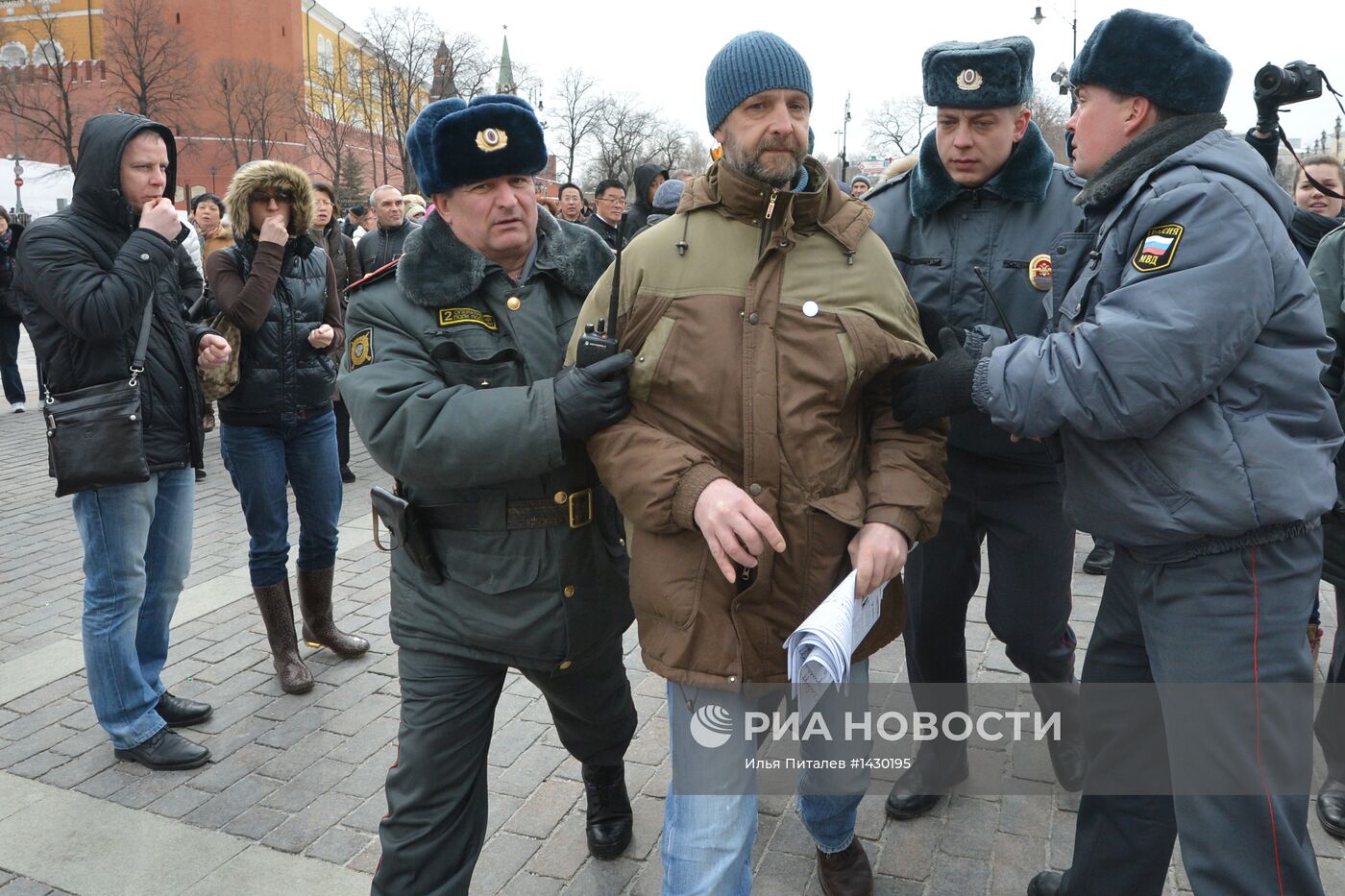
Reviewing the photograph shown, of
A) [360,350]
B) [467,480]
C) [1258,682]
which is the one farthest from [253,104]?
[1258,682]

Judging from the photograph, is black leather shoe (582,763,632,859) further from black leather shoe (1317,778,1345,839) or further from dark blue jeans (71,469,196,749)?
black leather shoe (1317,778,1345,839)

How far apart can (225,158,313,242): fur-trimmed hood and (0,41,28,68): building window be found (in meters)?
62.3

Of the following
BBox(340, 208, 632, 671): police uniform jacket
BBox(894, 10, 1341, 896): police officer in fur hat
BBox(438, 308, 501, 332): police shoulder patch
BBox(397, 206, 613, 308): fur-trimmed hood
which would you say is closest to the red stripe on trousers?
BBox(894, 10, 1341, 896): police officer in fur hat

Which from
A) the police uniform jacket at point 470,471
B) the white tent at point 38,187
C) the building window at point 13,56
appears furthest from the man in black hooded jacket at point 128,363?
the building window at point 13,56

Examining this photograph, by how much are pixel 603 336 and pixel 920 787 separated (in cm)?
208

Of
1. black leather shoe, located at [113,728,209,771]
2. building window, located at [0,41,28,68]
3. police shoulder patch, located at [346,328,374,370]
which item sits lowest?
black leather shoe, located at [113,728,209,771]

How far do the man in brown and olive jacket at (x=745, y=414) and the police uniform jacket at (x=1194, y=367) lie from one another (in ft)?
1.34

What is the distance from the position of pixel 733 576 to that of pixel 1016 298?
1.48 meters

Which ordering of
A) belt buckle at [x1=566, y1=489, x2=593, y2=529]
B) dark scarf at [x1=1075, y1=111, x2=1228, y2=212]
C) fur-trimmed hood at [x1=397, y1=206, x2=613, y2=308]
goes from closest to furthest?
dark scarf at [x1=1075, y1=111, x2=1228, y2=212] → fur-trimmed hood at [x1=397, y1=206, x2=613, y2=308] → belt buckle at [x1=566, y1=489, x2=593, y2=529]

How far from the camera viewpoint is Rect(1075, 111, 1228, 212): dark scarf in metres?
2.41

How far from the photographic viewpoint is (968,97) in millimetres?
3094

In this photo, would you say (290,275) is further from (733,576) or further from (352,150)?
(352,150)

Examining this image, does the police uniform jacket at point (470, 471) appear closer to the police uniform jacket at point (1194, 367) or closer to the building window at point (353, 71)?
the police uniform jacket at point (1194, 367)

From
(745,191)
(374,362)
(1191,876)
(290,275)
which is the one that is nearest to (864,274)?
(745,191)
